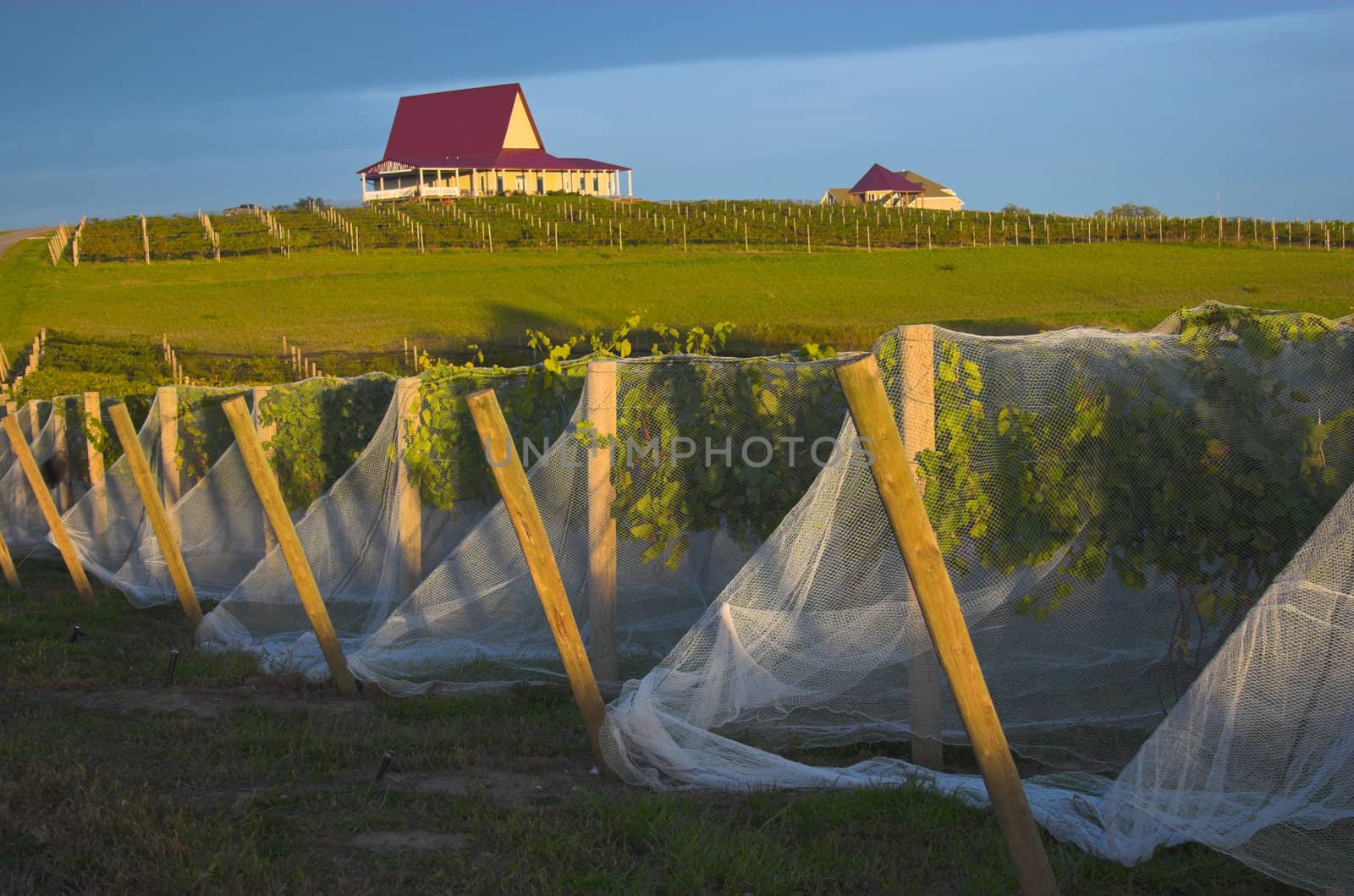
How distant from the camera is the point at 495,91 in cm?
7956

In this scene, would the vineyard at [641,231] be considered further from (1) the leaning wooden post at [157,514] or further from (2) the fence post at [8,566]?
(1) the leaning wooden post at [157,514]

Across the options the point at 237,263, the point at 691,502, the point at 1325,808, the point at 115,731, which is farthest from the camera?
the point at 237,263

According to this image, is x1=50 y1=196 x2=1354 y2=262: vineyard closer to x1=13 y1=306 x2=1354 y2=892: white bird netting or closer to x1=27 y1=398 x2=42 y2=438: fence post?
x1=27 y1=398 x2=42 y2=438: fence post

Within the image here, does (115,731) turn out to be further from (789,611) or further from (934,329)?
(934,329)

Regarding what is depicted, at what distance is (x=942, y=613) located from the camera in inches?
118

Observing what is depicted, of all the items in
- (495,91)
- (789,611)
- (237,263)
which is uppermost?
(495,91)

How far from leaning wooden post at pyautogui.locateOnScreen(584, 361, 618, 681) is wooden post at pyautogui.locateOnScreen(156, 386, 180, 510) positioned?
573cm

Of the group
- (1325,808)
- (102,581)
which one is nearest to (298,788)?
(1325,808)

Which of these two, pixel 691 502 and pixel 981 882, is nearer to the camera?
pixel 981 882

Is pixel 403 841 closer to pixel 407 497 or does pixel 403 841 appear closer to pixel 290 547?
pixel 290 547

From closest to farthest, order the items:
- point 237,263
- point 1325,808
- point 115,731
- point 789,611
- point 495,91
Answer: point 1325,808, point 789,611, point 115,731, point 237,263, point 495,91

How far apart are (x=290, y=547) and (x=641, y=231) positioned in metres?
51.8

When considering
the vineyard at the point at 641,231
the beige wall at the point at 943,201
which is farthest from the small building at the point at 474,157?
the beige wall at the point at 943,201

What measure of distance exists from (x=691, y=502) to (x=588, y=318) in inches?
1278
